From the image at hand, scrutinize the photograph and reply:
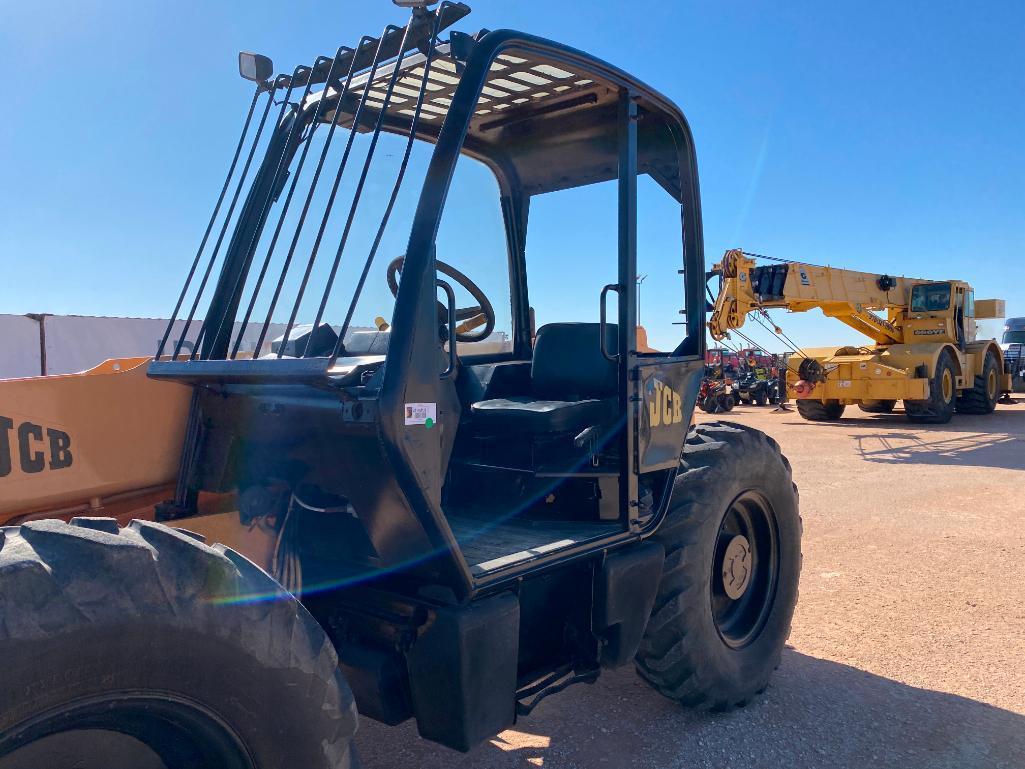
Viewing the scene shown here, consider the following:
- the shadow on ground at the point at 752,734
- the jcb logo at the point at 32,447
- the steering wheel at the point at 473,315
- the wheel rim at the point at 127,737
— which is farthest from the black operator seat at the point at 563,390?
the wheel rim at the point at 127,737

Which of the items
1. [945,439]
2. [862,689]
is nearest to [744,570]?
[862,689]

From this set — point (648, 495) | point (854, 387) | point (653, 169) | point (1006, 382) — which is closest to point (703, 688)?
point (648, 495)

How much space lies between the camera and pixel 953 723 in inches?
149

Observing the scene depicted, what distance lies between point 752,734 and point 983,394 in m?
19.5

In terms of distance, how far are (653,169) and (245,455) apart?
2.09 metres

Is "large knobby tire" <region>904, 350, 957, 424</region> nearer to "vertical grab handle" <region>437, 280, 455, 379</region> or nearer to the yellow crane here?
the yellow crane

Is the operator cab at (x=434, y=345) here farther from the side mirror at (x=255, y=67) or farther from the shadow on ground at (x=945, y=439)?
the shadow on ground at (x=945, y=439)

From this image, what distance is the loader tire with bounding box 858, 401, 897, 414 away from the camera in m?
20.9

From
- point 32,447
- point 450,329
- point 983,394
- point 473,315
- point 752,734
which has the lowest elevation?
point 752,734

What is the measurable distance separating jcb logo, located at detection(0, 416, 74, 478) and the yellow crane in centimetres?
1352

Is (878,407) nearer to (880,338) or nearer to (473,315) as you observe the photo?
(880,338)

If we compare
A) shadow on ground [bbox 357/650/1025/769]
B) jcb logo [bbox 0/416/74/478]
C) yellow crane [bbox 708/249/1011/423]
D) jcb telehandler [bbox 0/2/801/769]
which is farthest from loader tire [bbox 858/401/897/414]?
jcb logo [bbox 0/416/74/478]

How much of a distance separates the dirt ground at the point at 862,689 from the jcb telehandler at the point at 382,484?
277mm

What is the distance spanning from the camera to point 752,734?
3.70 meters
